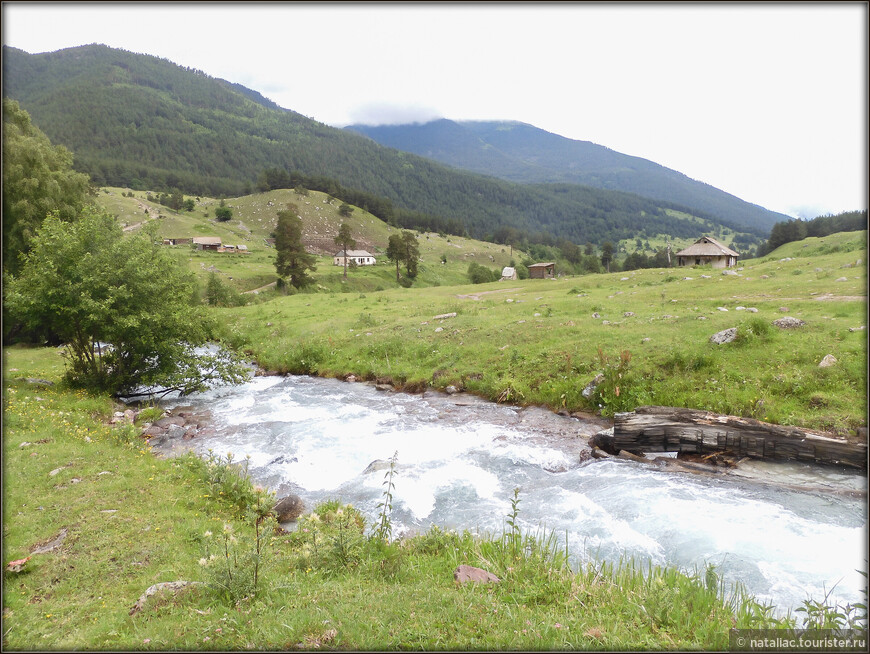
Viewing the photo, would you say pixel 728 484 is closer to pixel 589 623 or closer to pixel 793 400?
pixel 793 400

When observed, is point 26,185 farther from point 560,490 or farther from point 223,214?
point 223,214

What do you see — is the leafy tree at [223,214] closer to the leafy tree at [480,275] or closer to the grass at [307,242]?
the grass at [307,242]

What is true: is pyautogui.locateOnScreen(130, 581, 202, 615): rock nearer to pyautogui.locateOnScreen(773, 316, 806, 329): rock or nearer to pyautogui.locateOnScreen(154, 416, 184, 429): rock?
pyautogui.locateOnScreen(154, 416, 184, 429): rock

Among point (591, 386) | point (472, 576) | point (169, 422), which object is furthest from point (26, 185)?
point (472, 576)

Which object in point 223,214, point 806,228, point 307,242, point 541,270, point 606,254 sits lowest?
point 541,270

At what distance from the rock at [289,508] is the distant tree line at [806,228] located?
115 metres

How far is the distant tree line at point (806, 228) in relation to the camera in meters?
94.6

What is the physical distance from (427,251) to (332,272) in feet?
178

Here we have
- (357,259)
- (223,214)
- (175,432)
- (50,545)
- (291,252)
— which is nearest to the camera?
(50,545)

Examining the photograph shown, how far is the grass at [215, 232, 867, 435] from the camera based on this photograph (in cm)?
1343

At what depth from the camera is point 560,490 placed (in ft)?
34.8

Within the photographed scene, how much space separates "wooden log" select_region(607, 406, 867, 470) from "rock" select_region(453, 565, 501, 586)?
780cm

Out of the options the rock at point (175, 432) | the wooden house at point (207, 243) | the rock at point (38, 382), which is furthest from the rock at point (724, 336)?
the wooden house at point (207, 243)

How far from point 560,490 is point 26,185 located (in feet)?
109
